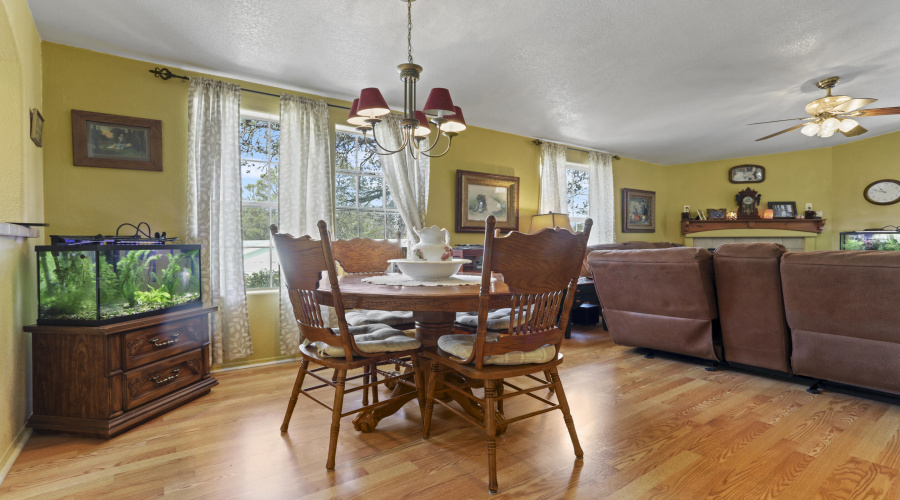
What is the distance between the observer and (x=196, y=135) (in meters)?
3.18

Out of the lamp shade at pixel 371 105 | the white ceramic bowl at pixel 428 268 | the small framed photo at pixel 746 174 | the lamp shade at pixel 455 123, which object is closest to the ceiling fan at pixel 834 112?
the small framed photo at pixel 746 174

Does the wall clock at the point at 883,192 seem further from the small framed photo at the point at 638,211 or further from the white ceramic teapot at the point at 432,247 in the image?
the white ceramic teapot at the point at 432,247

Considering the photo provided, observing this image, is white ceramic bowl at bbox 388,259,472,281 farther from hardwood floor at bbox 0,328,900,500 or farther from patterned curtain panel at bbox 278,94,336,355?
patterned curtain panel at bbox 278,94,336,355

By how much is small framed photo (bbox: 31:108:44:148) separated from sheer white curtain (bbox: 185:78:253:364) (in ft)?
2.62

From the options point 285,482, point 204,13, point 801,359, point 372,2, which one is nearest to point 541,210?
point 801,359

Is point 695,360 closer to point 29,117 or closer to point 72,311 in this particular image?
point 72,311

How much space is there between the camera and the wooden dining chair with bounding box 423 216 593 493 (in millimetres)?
1628

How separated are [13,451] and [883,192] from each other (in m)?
9.08

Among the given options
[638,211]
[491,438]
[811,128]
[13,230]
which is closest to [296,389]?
[491,438]

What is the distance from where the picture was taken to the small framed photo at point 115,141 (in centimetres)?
283

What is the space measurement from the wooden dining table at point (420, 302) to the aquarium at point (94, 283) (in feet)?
3.79

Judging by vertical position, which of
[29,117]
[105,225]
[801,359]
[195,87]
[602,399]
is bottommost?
[602,399]

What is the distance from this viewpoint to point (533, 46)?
3000mm

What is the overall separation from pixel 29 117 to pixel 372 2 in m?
1.99
